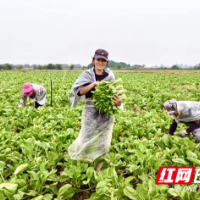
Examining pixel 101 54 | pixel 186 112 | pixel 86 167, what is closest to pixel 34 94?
pixel 86 167

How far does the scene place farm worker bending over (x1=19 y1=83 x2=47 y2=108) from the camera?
5.94m

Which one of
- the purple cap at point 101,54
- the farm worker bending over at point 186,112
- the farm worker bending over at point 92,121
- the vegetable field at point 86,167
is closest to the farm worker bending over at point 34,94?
→ the vegetable field at point 86,167

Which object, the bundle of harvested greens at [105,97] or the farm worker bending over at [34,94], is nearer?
the bundle of harvested greens at [105,97]

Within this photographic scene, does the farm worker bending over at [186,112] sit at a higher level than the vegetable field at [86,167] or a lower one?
higher

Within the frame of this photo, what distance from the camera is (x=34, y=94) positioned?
21.1 ft

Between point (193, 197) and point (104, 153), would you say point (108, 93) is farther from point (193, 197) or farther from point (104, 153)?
point (193, 197)

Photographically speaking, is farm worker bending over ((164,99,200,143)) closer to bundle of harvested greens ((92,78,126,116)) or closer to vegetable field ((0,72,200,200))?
vegetable field ((0,72,200,200))

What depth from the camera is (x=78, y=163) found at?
121 inches

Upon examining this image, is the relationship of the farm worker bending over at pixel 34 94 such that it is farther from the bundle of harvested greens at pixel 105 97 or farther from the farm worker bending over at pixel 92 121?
the bundle of harvested greens at pixel 105 97

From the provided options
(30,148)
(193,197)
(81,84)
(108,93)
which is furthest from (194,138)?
(30,148)

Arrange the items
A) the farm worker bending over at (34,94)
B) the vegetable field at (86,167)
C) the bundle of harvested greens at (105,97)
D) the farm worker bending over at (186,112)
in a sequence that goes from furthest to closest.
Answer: the farm worker bending over at (34,94)
the farm worker bending over at (186,112)
the bundle of harvested greens at (105,97)
the vegetable field at (86,167)

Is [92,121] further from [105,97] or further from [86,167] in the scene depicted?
[86,167]

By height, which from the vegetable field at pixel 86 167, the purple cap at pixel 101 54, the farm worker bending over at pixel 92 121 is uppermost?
the purple cap at pixel 101 54

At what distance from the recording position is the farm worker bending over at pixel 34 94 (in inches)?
234
